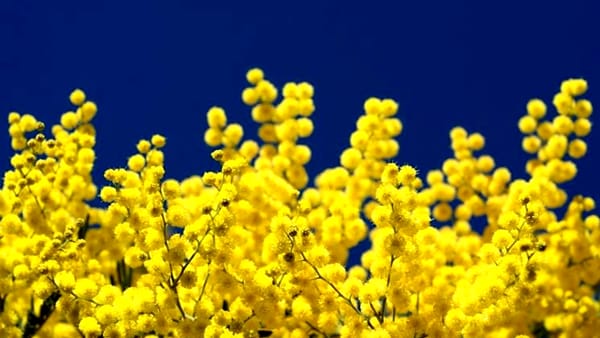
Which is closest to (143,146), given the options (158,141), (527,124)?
(158,141)

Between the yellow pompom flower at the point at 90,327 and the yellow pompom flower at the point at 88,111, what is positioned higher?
the yellow pompom flower at the point at 88,111

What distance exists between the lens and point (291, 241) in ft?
11.8

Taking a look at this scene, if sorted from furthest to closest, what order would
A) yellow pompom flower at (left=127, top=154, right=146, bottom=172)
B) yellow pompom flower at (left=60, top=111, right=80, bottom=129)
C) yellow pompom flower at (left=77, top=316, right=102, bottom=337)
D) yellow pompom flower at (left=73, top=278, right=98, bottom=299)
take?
1. yellow pompom flower at (left=60, top=111, right=80, bottom=129)
2. yellow pompom flower at (left=127, top=154, right=146, bottom=172)
3. yellow pompom flower at (left=73, top=278, right=98, bottom=299)
4. yellow pompom flower at (left=77, top=316, right=102, bottom=337)

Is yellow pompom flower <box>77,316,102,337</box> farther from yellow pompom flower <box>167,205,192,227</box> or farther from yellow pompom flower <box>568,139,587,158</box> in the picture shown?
yellow pompom flower <box>568,139,587,158</box>

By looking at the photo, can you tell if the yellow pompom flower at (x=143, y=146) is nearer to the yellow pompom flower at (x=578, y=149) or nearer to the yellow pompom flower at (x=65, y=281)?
the yellow pompom flower at (x=65, y=281)

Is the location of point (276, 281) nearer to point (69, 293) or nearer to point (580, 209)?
point (69, 293)

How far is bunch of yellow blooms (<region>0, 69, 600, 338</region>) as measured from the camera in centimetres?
362

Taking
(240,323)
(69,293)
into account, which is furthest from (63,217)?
(240,323)

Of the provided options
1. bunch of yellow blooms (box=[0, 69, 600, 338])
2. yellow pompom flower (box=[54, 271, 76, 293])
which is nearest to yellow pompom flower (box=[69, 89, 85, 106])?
bunch of yellow blooms (box=[0, 69, 600, 338])

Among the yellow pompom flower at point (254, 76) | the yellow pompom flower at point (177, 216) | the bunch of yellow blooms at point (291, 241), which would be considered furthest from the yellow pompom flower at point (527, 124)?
the yellow pompom flower at point (177, 216)

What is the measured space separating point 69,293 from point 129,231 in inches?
13.1

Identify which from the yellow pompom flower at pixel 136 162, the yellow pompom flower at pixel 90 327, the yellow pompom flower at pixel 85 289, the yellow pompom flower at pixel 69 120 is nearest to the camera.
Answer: the yellow pompom flower at pixel 90 327

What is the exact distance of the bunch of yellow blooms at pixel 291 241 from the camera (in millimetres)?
3615

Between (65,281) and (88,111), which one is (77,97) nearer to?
(88,111)
